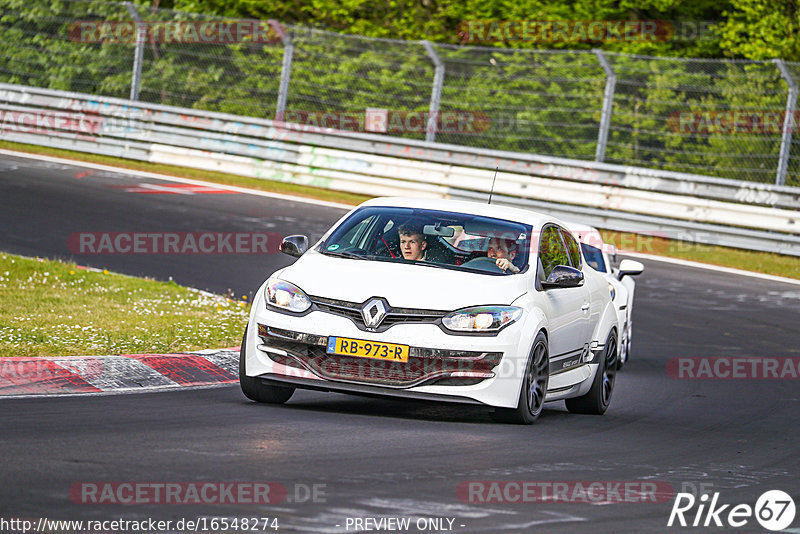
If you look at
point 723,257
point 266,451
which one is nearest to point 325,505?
point 266,451

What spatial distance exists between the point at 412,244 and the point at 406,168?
1468cm

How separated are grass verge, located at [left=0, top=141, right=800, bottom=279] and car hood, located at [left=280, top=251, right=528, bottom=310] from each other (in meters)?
12.7

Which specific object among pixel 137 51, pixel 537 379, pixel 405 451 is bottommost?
pixel 405 451

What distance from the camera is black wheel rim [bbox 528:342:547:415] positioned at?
917 cm

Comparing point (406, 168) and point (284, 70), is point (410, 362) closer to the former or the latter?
point (406, 168)

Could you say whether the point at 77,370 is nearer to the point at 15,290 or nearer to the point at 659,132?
the point at 15,290

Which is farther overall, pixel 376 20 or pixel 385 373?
pixel 376 20

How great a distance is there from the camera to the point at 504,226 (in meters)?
10.1

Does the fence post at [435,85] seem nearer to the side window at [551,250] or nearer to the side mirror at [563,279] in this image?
the side window at [551,250]

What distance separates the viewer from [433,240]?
9.88 m

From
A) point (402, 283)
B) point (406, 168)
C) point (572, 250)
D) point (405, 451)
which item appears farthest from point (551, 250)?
point (406, 168)

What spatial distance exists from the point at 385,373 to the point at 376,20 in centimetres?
2670

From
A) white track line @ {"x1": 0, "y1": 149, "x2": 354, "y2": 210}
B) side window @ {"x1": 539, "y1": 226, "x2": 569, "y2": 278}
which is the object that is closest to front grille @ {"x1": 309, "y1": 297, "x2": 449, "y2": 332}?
side window @ {"x1": 539, "y1": 226, "x2": 569, "y2": 278}

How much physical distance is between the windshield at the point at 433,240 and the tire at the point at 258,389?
3.29ft
